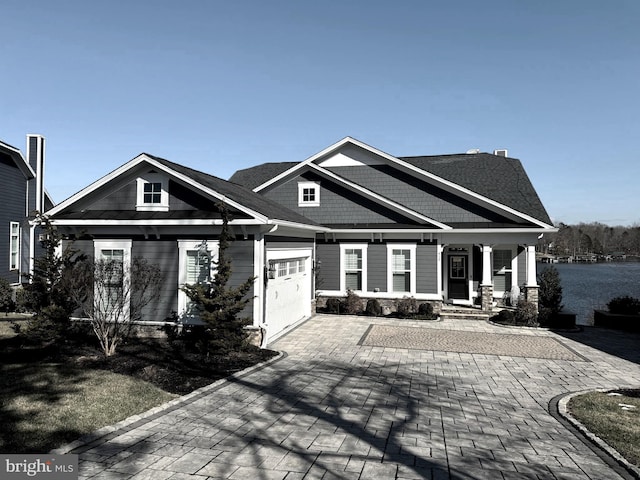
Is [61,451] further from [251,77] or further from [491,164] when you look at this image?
[491,164]

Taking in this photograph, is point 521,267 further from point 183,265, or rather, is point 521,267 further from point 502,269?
point 183,265

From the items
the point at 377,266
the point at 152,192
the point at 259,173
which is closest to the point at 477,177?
the point at 377,266

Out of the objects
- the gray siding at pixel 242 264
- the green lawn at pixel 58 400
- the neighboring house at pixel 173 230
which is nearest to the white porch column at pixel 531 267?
the neighboring house at pixel 173 230

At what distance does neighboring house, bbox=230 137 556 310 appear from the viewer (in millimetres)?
16500

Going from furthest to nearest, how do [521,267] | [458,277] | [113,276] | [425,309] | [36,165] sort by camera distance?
[36,165], [458,277], [521,267], [425,309], [113,276]

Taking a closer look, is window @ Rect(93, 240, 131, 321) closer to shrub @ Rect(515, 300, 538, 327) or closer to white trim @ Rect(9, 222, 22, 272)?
white trim @ Rect(9, 222, 22, 272)

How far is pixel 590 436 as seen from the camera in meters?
5.88

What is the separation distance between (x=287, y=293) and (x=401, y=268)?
5.55 meters

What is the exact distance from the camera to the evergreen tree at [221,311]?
9617 mm

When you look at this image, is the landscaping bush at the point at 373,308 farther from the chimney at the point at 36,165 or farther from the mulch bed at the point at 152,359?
the chimney at the point at 36,165

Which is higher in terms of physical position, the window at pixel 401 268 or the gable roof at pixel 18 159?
the gable roof at pixel 18 159

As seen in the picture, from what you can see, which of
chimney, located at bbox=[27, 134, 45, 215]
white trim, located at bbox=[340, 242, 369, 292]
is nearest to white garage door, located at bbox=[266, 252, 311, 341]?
white trim, located at bbox=[340, 242, 369, 292]

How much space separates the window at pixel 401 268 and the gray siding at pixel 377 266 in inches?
8.3

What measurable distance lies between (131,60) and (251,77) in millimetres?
4810
